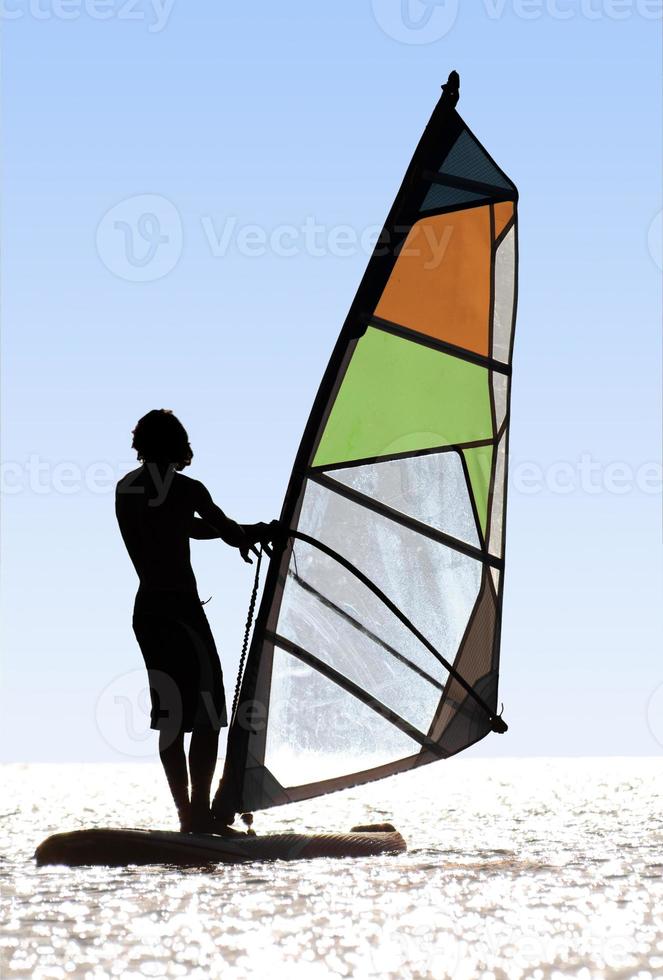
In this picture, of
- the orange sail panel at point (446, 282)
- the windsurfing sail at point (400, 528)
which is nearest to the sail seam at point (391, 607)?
the windsurfing sail at point (400, 528)

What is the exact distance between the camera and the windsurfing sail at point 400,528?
23.2ft

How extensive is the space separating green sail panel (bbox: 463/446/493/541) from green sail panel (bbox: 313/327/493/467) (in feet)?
0.27

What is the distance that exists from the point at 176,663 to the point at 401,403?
190 cm

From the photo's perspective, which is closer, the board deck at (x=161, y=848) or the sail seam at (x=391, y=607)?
the board deck at (x=161, y=848)

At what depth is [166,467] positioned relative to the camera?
22.5 feet

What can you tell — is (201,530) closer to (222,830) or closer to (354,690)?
(354,690)

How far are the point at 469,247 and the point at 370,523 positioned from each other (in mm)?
1717

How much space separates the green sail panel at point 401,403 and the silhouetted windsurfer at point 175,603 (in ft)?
2.53

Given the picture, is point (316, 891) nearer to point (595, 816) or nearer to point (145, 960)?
point (145, 960)

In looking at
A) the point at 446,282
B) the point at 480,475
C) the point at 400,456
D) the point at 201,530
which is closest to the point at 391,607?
the point at 400,456

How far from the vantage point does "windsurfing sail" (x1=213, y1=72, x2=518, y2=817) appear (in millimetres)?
7066

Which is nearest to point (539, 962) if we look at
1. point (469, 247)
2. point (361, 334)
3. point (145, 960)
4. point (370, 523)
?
point (145, 960)

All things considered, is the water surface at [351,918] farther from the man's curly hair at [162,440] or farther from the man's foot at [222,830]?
the man's curly hair at [162,440]

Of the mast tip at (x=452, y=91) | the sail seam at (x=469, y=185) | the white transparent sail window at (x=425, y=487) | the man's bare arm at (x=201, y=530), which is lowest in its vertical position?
the man's bare arm at (x=201, y=530)
